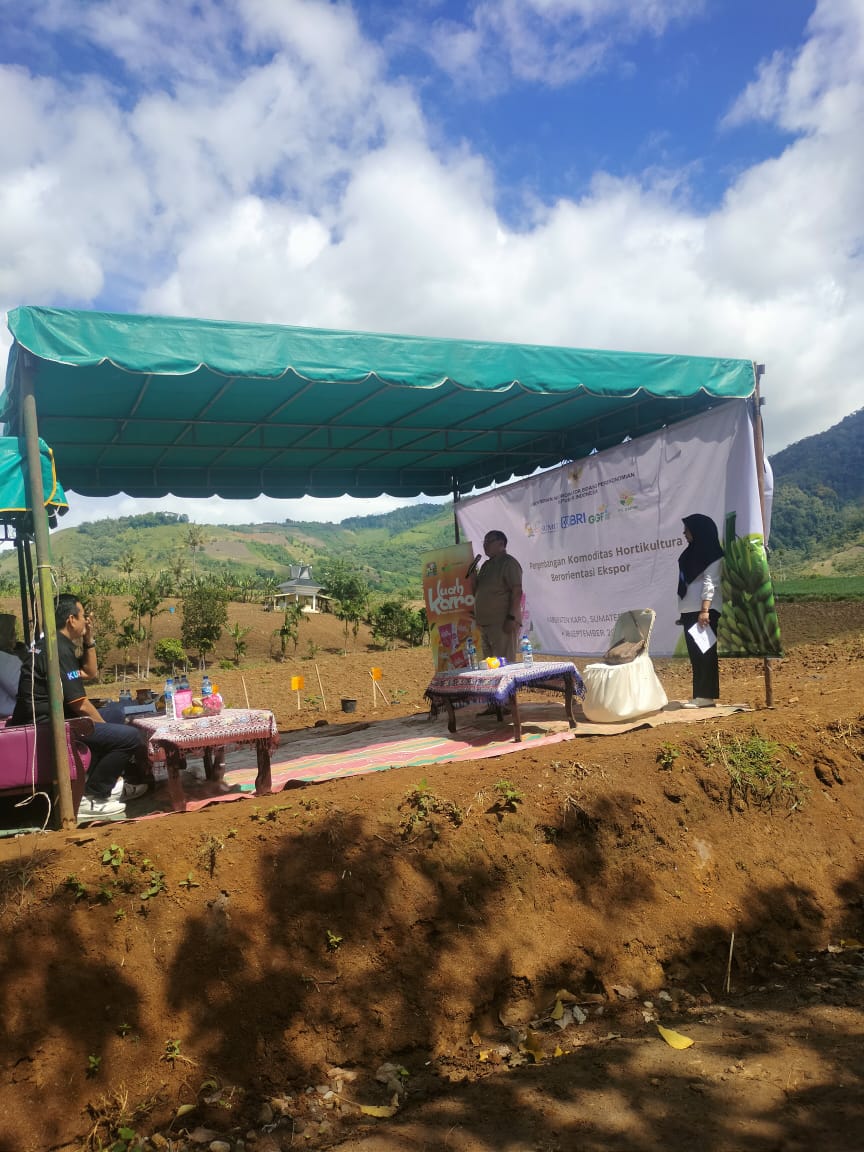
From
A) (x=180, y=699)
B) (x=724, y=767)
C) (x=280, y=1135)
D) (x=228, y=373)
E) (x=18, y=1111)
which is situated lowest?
(x=280, y=1135)

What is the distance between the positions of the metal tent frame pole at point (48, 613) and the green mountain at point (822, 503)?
55487 millimetres

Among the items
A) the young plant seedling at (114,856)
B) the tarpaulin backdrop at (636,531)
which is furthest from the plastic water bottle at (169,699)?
the tarpaulin backdrop at (636,531)

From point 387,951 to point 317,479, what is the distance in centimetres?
581

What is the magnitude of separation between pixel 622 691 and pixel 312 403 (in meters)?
3.25

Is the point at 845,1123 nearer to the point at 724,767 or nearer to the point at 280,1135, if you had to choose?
the point at 280,1135

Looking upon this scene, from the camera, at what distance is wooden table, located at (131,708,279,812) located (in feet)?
15.0

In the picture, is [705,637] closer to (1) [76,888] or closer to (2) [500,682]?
(2) [500,682]

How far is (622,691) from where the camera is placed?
635cm

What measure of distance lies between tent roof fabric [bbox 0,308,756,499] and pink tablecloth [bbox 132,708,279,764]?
6.52ft

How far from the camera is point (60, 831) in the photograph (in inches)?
164

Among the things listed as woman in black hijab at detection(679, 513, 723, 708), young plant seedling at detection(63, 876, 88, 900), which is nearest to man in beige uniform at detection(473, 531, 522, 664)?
woman in black hijab at detection(679, 513, 723, 708)

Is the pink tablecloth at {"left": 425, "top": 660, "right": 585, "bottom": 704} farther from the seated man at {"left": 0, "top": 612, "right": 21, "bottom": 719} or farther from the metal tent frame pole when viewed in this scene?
the seated man at {"left": 0, "top": 612, "right": 21, "bottom": 719}

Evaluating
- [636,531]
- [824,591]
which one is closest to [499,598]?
[636,531]

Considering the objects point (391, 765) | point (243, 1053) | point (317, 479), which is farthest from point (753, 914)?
point (317, 479)
